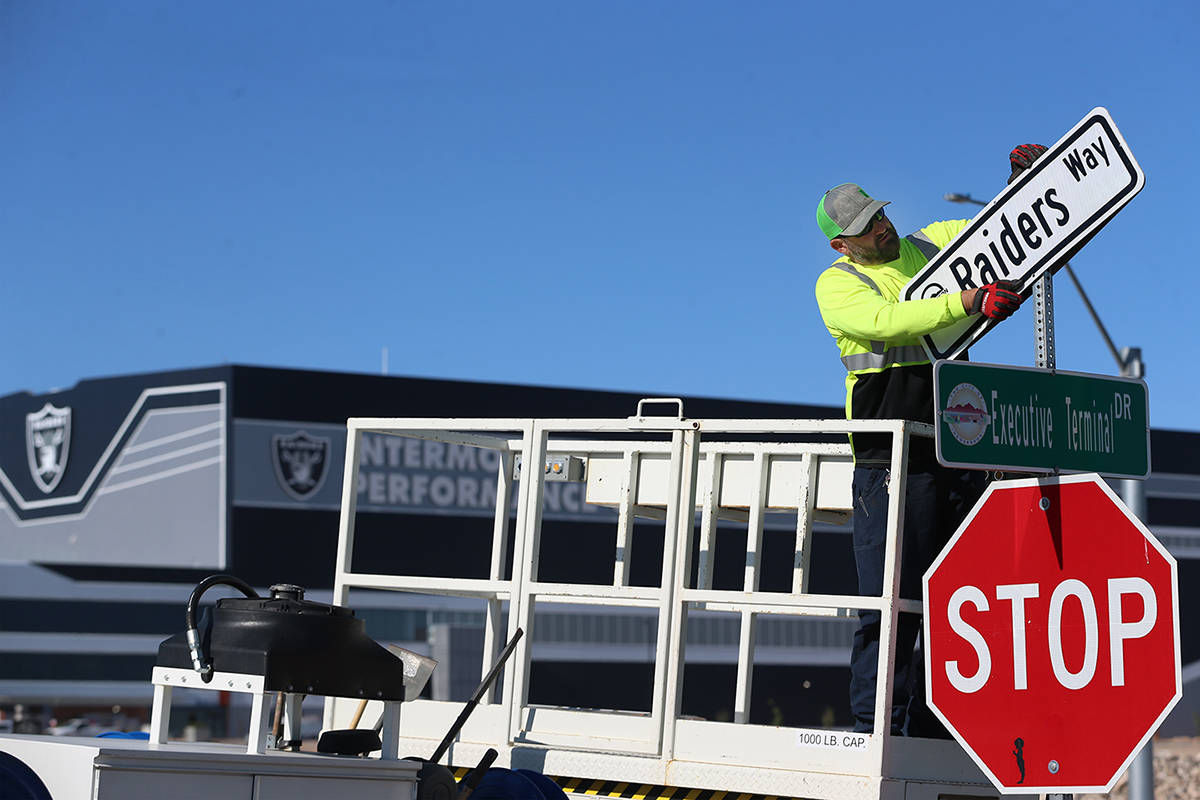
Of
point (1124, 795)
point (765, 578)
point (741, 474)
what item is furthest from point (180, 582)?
point (741, 474)

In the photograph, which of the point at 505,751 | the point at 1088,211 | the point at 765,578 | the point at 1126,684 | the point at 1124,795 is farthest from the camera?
the point at 765,578

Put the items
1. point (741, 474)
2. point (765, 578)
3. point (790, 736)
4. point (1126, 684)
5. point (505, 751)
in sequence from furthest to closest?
point (765, 578) → point (741, 474) → point (505, 751) → point (790, 736) → point (1126, 684)

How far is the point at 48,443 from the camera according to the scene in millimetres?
67812

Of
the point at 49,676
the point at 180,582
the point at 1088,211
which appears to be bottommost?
the point at 49,676

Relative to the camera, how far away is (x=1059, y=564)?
464 cm

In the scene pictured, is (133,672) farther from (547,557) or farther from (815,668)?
(815,668)

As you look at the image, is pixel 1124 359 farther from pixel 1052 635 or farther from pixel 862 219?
pixel 1052 635

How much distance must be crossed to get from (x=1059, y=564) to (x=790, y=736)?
120 cm

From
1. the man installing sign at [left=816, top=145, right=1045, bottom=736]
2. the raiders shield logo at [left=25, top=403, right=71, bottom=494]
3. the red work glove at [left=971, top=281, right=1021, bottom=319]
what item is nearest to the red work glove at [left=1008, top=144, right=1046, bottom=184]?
the man installing sign at [left=816, top=145, right=1045, bottom=736]

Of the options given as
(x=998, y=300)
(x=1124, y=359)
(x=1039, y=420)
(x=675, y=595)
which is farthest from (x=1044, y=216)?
(x=1124, y=359)

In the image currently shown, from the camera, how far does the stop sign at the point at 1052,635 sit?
436cm

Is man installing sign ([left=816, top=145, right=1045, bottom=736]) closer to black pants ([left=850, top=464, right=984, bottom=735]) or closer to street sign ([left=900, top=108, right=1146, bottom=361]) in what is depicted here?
black pants ([left=850, top=464, right=984, bottom=735])

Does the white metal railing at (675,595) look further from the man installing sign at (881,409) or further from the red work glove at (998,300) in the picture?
the red work glove at (998,300)

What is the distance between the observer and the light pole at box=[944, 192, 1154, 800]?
195 inches
